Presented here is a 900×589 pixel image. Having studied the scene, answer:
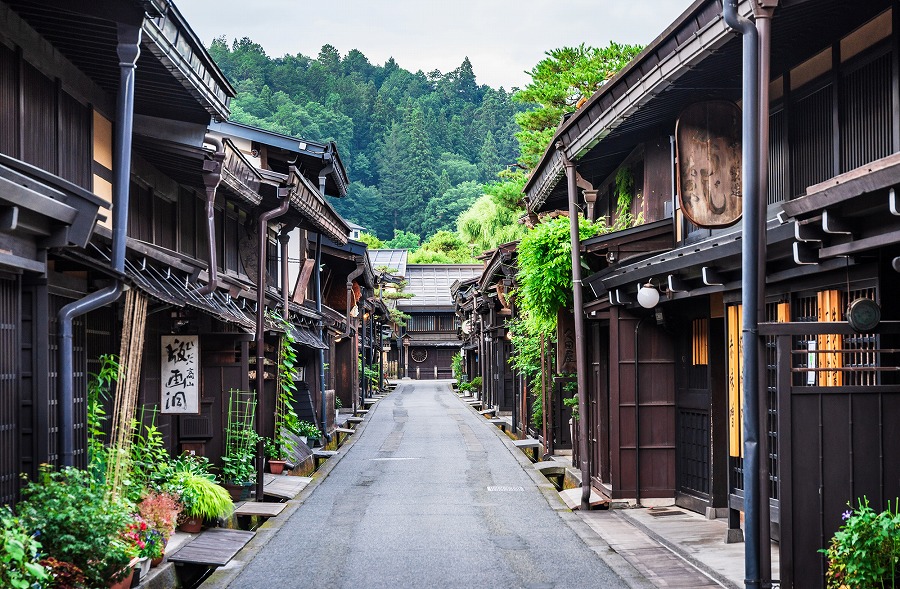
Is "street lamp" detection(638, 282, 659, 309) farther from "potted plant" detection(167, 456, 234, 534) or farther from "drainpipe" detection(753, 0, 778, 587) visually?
"potted plant" detection(167, 456, 234, 534)

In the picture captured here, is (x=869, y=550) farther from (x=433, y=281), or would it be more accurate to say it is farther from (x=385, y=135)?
(x=385, y=135)


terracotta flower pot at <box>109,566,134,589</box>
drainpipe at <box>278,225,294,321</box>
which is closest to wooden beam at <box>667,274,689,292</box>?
terracotta flower pot at <box>109,566,134,589</box>

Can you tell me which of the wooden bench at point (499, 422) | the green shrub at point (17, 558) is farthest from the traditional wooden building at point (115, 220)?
the wooden bench at point (499, 422)

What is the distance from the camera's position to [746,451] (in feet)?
29.7

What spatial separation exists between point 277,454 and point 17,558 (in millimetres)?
15151

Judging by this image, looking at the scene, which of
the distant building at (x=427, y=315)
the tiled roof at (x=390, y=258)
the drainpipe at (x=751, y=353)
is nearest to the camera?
the drainpipe at (x=751, y=353)

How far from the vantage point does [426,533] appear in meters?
15.2

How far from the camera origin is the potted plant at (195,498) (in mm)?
13938

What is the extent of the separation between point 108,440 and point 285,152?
14.9m

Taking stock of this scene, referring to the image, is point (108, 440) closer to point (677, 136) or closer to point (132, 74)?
point (132, 74)

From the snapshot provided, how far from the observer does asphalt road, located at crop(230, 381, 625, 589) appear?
12.1 metres

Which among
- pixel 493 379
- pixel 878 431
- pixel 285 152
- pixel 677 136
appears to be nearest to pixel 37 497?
pixel 878 431

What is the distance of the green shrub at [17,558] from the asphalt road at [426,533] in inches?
177

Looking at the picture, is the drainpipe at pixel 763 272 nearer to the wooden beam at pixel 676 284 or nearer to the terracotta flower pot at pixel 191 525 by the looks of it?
the wooden beam at pixel 676 284
